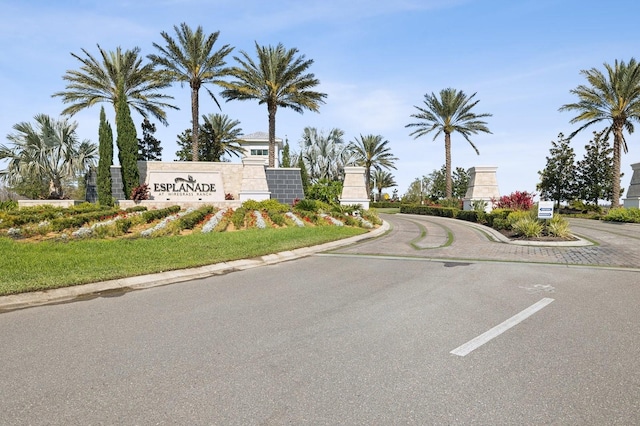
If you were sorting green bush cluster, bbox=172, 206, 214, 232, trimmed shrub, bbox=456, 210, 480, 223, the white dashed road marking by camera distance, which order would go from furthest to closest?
trimmed shrub, bbox=456, 210, 480, 223 → green bush cluster, bbox=172, 206, 214, 232 → the white dashed road marking

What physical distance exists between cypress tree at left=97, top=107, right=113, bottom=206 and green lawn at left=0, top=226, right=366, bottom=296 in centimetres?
1656

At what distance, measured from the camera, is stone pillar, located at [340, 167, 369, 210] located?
29969mm

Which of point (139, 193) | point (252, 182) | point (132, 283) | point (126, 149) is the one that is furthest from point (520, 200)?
point (126, 149)

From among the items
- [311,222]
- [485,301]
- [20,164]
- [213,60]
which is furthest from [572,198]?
[20,164]

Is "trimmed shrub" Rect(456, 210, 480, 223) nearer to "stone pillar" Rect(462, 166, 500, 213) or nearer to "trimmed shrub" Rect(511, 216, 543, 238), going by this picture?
"stone pillar" Rect(462, 166, 500, 213)

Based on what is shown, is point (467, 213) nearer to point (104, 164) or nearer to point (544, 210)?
point (544, 210)

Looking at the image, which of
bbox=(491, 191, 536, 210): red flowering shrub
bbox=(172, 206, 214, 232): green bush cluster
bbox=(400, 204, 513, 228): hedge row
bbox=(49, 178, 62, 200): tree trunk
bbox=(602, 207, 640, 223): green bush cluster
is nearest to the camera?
bbox=(172, 206, 214, 232): green bush cluster

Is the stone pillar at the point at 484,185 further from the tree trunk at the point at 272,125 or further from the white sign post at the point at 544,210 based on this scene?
the tree trunk at the point at 272,125

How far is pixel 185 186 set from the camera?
27.4m

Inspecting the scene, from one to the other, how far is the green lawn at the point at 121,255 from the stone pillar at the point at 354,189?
1601cm

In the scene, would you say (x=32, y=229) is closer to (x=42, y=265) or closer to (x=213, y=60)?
(x=42, y=265)

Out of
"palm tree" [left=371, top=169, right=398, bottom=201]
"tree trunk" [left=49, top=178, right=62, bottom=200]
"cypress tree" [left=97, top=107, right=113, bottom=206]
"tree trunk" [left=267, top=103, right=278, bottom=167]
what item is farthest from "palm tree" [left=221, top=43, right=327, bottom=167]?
"palm tree" [left=371, top=169, right=398, bottom=201]

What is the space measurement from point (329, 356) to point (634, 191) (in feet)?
104

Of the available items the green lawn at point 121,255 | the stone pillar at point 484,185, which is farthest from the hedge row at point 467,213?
the green lawn at point 121,255
